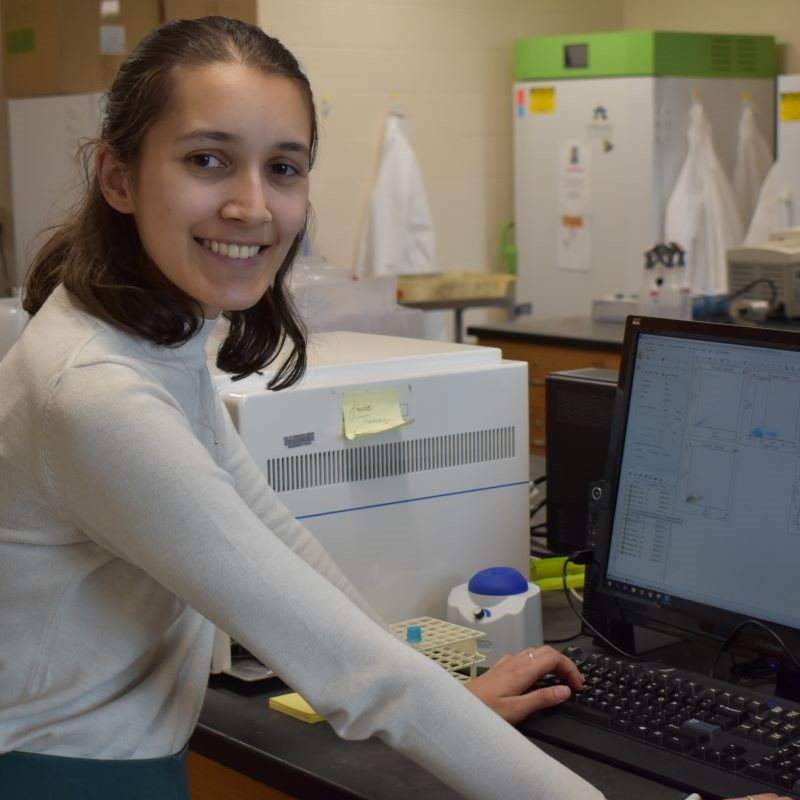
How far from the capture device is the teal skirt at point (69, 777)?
1.10 meters

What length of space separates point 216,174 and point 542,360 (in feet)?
11.3

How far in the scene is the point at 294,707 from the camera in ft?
4.42

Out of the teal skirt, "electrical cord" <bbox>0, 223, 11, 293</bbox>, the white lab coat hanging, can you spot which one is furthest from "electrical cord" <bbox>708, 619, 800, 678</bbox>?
the white lab coat hanging

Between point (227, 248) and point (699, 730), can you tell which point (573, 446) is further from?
point (227, 248)

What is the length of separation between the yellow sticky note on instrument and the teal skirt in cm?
54

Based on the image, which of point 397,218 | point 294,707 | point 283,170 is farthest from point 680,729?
point 397,218

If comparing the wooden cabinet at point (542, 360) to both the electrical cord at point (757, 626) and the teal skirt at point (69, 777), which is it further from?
the teal skirt at point (69, 777)

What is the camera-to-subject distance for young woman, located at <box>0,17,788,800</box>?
998mm

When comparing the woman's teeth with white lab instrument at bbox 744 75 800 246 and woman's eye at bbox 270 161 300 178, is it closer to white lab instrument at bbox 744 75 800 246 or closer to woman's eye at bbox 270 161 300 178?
woman's eye at bbox 270 161 300 178

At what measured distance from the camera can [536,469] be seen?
2469 mm

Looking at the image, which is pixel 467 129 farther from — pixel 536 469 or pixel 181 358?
pixel 181 358

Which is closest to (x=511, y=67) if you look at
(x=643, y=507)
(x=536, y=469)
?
(x=536, y=469)

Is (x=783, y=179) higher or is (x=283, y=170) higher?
(x=783, y=179)

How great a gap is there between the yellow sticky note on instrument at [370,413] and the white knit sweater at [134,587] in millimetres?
444
